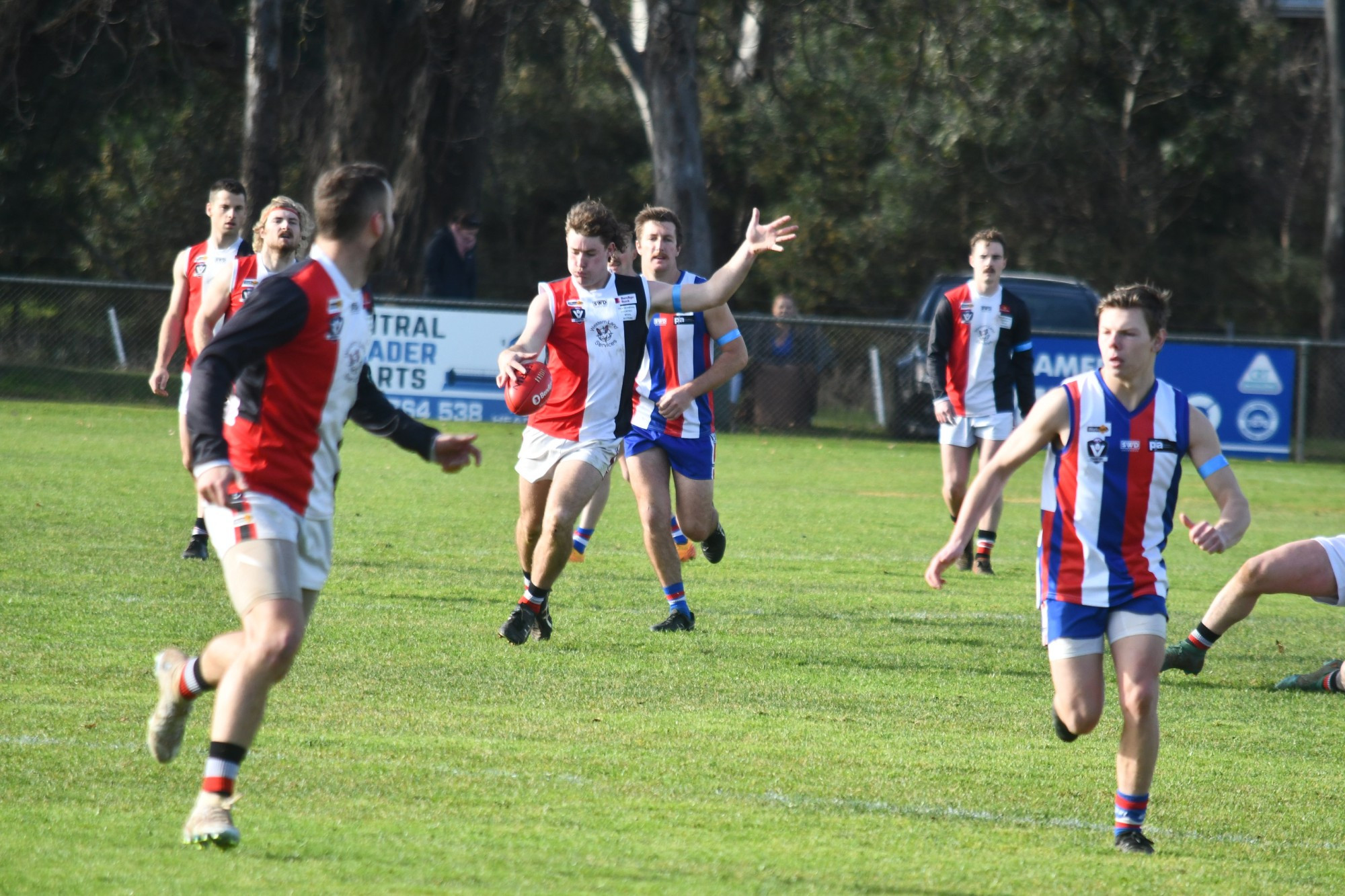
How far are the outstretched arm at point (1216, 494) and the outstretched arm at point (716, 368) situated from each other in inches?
132

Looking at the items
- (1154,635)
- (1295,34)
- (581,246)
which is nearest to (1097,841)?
(1154,635)

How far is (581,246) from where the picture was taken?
761 cm

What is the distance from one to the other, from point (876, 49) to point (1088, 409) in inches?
1088

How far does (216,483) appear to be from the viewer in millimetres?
4230

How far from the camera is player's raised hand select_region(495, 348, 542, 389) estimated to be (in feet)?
22.5

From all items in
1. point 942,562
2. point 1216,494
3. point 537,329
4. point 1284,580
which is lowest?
point 1284,580

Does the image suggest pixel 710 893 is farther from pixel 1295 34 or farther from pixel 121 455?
pixel 1295 34

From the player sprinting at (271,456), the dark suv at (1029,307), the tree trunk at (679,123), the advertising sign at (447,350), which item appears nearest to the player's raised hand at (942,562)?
the player sprinting at (271,456)

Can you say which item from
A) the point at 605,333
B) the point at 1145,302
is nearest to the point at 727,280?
the point at 605,333

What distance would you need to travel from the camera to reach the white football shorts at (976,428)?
11148 mm

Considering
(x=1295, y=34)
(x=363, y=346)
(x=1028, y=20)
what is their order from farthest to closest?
(x=1295, y=34)
(x=1028, y=20)
(x=363, y=346)

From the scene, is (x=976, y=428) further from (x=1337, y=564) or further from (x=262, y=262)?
(x=262, y=262)

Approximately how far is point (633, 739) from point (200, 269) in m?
5.36

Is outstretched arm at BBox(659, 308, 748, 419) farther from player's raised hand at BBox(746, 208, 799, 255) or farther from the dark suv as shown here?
the dark suv
